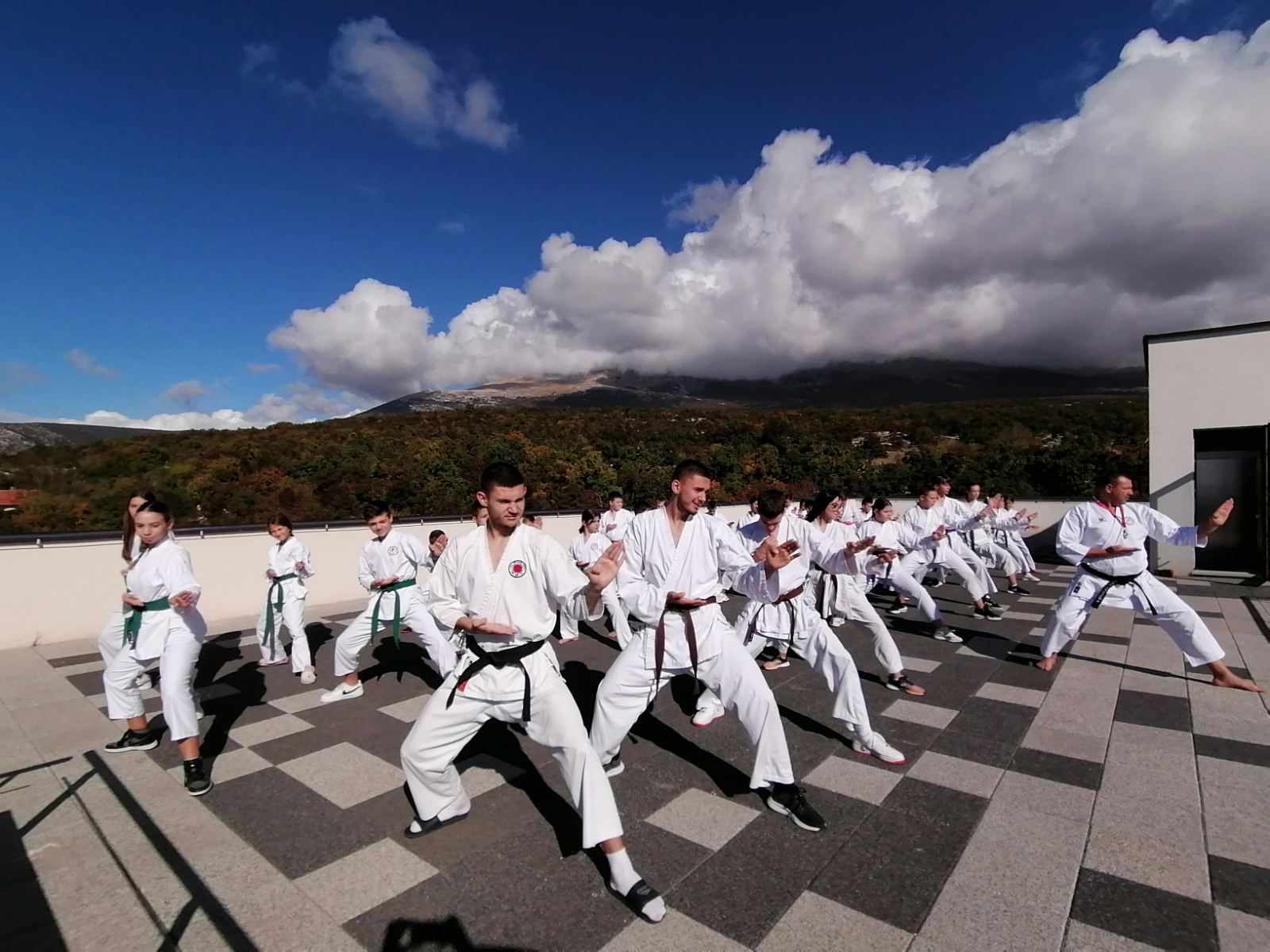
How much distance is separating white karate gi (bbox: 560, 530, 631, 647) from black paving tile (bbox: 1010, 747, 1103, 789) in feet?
10.1

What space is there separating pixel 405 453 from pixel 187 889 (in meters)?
25.1

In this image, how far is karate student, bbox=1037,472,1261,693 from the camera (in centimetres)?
478

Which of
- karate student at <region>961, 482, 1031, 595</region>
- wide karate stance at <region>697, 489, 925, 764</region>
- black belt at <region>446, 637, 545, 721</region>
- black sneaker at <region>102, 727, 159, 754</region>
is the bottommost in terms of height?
karate student at <region>961, 482, 1031, 595</region>

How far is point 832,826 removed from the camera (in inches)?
115

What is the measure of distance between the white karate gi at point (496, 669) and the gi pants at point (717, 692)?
477mm

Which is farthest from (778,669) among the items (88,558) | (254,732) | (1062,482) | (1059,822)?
(1062,482)

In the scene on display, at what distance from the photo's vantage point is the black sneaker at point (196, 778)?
331 cm

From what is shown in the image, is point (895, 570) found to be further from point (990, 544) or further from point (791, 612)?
point (990, 544)

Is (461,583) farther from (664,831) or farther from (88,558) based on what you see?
(88,558)

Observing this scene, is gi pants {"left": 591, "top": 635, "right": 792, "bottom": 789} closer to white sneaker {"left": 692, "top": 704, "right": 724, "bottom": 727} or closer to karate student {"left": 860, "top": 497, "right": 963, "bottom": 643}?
white sneaker {"left": 692, "top": 704, "right": 724, "bottom": 727}

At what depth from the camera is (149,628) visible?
12.3 feet

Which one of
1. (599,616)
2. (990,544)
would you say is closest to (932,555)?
(990,544)

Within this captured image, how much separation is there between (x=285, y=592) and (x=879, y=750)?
528 cm

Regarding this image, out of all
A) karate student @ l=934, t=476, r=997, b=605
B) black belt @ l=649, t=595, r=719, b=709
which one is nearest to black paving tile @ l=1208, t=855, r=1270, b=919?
black belt @ l=649, t=595, r=719, b=709
